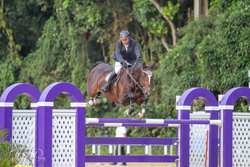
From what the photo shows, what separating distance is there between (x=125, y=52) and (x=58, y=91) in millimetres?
1511

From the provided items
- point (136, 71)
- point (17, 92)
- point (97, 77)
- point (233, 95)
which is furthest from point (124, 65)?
point (233, 95)

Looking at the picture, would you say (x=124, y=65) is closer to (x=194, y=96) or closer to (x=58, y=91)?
(x=58, y=91)

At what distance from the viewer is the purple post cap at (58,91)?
5156 mm

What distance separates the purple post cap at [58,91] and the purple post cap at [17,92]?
0.26 meters

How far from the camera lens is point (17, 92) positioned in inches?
204

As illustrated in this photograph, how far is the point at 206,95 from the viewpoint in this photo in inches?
252

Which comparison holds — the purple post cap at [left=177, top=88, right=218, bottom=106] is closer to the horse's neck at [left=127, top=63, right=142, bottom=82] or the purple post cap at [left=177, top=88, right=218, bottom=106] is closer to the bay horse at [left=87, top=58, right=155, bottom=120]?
the bay horse at [left=87, top=58, right=155, bottom=120]

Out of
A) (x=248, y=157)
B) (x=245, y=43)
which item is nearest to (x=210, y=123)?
(x=248, y=157)

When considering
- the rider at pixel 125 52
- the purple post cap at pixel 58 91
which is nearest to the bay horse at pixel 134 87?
the rider at pixel 125 52

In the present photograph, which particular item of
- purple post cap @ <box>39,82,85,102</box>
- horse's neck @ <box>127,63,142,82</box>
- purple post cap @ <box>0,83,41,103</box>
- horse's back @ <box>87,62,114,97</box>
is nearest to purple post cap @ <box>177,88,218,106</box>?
horse's neck @ <box>127,63,142,82</box>

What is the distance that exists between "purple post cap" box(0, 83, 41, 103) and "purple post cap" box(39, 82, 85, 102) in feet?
0.84

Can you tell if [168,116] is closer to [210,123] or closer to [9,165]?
[210,123]

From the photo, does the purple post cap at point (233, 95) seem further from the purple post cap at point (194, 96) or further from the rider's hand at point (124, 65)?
the rider's hand at point (124, 65)

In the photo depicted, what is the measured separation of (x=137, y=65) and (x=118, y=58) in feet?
1.22
